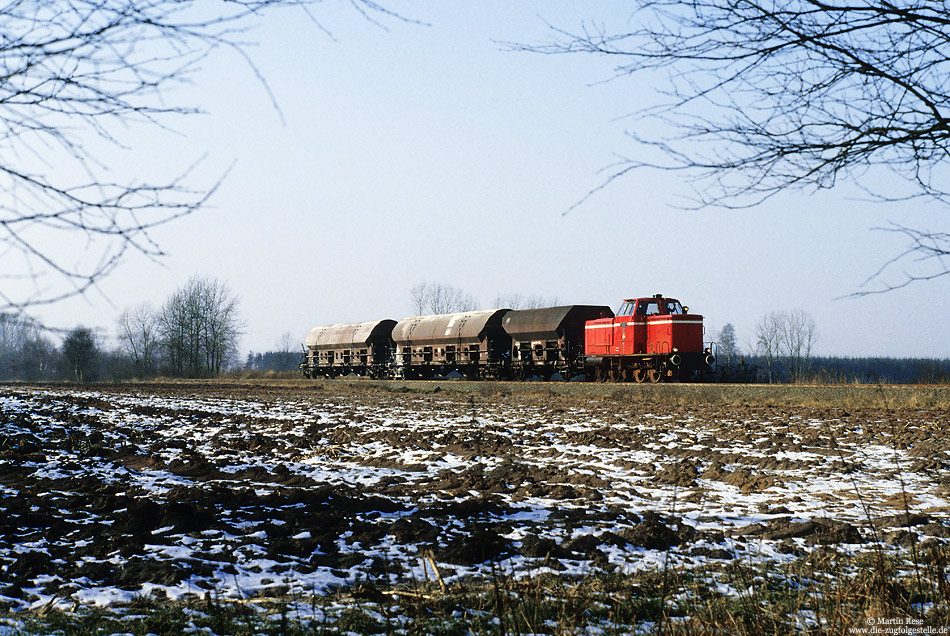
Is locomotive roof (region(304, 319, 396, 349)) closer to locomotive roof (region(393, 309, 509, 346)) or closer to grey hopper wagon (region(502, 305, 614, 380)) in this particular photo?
locomotive roof (region(393, 309, 509, 346))

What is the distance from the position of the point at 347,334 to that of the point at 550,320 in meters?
18.4

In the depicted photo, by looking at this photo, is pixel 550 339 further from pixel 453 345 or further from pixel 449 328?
pixel 449 328

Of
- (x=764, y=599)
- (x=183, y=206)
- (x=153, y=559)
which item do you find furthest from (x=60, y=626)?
(x=764, y=599)

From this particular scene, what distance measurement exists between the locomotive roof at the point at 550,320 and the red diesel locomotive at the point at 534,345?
4cm

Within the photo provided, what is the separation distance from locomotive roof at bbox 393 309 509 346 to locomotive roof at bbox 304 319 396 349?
67.8 inches

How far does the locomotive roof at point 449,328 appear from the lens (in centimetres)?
3216

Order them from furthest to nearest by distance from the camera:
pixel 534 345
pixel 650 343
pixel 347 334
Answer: pixel 347 334, pixel 534 345, pixel 650 343

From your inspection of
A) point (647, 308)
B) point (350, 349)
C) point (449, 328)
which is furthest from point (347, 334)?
point (647, 308)

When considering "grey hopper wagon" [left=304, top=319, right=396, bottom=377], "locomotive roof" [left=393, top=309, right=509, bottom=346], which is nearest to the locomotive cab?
"locomotive roof" [left=393, top=309, right=509, bottom=346]

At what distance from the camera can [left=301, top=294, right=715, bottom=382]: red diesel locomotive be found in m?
23.2

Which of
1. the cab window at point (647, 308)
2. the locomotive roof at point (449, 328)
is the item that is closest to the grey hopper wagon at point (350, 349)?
the locomotive roof at point (449, 328)

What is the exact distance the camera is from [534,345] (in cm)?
2959

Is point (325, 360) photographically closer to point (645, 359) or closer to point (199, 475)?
point (645, 359)

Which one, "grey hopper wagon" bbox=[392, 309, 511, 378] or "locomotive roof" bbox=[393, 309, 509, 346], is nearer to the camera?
"grey hopper wagon" bbox=[392, 309, 511, 378]
